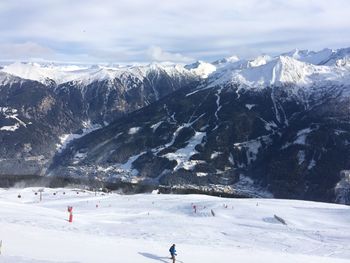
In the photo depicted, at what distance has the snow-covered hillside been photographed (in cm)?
4322

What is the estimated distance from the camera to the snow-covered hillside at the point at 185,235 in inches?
1702

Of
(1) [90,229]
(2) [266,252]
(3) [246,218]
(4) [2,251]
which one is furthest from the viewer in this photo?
(3) [246,218]

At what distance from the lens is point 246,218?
275 feet

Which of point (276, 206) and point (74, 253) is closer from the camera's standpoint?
point (74, 253)

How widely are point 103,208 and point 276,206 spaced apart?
3252 cm

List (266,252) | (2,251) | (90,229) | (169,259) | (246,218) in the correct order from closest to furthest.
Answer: (2,251) → (169,259) → (266,252) → (90,229) → (246,218)

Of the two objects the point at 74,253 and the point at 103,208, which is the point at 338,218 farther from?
the point at 74,253

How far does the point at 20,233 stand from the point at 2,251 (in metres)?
7.65

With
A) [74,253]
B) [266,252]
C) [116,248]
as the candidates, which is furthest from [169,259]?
[266,252]

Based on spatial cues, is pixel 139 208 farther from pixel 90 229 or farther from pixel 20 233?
pixel 20 233

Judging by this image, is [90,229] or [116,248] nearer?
[116,248]

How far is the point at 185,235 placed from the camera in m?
60.7

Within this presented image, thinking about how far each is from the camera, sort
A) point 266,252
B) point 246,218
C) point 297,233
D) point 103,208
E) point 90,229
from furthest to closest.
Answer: point 103,208 → point 246,218 → point 297,233 → point 90,229 → point 266,252

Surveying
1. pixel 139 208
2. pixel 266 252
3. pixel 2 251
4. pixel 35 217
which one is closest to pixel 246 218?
pixel 139 208
